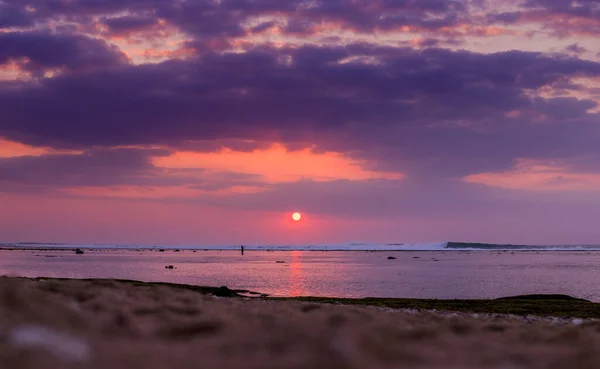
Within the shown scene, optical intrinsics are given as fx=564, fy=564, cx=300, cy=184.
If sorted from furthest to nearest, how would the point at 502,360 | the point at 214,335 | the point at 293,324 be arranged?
the point at 293,324
the point at 214,335
the point at 502,360

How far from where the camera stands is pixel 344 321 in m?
7.50

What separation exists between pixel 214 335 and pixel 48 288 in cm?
654

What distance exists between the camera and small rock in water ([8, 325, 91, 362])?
428cm

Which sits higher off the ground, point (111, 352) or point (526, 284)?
point (111, 352)

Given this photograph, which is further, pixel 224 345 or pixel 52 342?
pixel 224 345

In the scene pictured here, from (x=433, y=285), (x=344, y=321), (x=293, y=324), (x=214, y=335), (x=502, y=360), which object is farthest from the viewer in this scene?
(x=433, y=285)

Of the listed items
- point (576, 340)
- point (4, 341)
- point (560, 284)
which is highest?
point (4, 341)

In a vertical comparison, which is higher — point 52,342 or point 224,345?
point 52,342

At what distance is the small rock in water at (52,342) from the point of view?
4277 millimetres

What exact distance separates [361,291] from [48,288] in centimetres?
4796

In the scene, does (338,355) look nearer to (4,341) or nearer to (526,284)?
(4,341)

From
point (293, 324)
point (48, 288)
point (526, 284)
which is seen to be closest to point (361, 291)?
point (526, 284)

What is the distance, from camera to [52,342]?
455 centimetres

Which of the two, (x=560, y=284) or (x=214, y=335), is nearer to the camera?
(x=214, y=335)
